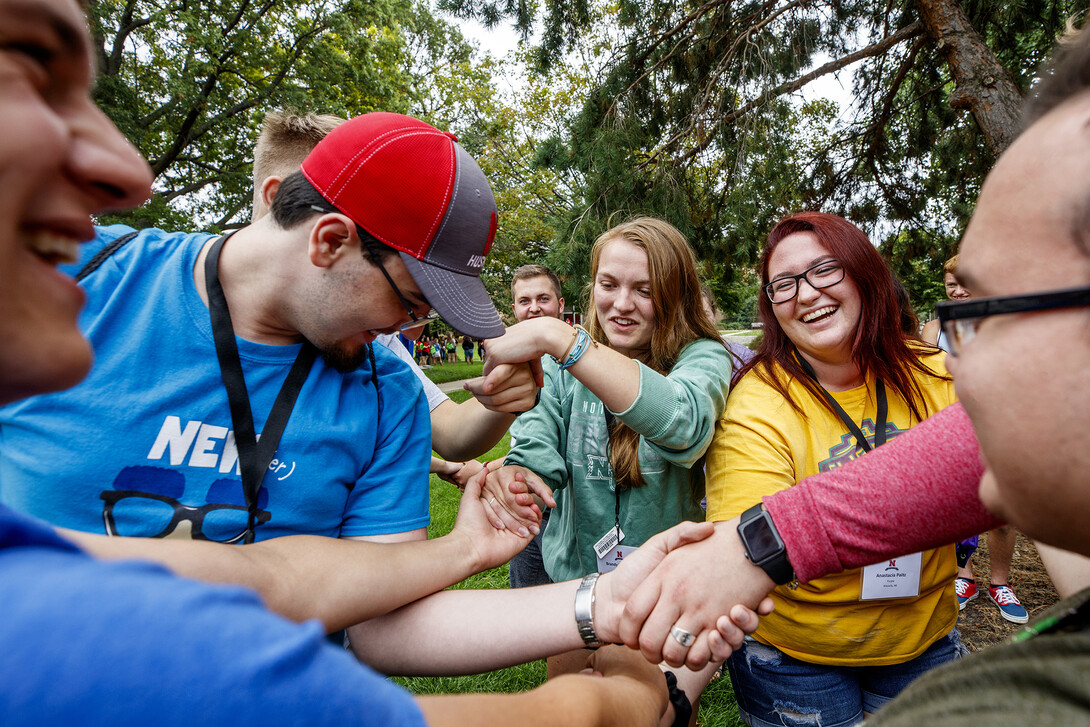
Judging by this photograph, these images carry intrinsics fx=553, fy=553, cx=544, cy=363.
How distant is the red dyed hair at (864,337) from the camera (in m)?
2.11

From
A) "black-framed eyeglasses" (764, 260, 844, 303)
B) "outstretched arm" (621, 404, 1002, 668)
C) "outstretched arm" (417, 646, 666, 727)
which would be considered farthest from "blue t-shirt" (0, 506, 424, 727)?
"black-framed eyeglasses" (764, 260, 844, 303)

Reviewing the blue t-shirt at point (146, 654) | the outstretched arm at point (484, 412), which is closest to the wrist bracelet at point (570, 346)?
the outstretched arm at point (484, 412)

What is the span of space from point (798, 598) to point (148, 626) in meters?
1.90

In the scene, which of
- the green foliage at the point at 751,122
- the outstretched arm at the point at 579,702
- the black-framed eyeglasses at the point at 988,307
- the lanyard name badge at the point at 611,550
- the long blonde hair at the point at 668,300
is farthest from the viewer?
the green foliage at the point at 751,122

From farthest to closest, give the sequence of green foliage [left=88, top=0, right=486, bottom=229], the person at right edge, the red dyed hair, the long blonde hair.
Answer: green foliage [left=88, top=0, right=486, bottom=229], the person at right edge, the long blonde hair, the red dyed hair

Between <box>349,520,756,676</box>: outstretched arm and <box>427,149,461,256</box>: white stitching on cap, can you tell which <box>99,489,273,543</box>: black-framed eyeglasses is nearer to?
<box>349,520,756,676</box>: outstretched arm

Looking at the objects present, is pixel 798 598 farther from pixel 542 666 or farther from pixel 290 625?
pixel 542 666

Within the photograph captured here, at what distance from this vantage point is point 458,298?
1.91 m

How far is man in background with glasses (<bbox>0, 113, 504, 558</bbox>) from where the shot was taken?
1393mm

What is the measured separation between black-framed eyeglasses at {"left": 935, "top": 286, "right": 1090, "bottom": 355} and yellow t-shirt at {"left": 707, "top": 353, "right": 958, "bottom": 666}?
0.95 meters

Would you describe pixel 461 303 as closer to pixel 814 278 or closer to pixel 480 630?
pixel 480 630

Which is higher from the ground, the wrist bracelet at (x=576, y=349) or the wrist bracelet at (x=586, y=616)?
the wrist bracelet at (x=576, y=349)

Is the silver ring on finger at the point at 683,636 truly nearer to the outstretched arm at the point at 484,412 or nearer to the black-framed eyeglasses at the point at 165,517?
the outstretched arm at the point at 484,412

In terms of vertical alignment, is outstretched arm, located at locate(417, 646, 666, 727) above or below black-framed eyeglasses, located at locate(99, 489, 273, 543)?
below
